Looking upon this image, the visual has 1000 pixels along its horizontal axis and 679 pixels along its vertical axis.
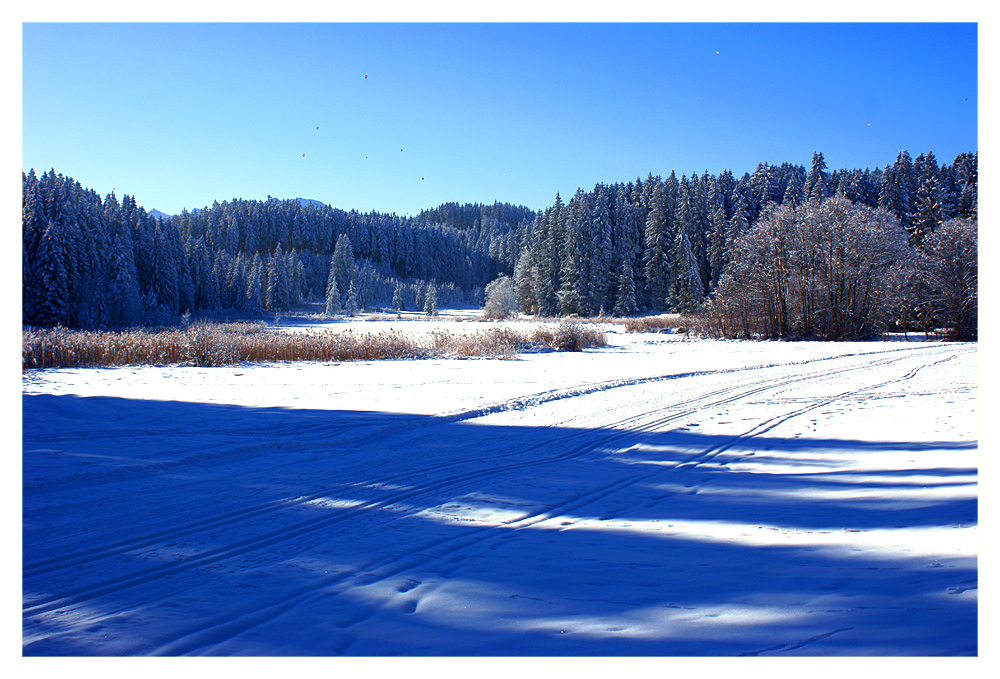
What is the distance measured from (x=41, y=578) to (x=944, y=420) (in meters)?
9.52

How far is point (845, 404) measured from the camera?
30.7ft

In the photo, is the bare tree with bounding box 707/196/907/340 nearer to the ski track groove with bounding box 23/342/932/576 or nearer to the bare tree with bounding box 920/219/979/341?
the bare tree with bounding box 920/219/979/341

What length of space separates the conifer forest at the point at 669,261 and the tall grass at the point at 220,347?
15432 mm

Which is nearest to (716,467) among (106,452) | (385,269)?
(106,452)

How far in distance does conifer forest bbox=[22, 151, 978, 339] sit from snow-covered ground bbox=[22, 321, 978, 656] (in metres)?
5.54

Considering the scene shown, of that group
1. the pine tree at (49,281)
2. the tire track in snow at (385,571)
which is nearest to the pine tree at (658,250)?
the pine tree at (49,281)

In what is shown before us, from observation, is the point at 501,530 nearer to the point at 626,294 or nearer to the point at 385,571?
the point at 385,571

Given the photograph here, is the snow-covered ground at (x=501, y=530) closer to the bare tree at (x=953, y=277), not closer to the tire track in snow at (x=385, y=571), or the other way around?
the tire track in snow at (x=385, y=571)

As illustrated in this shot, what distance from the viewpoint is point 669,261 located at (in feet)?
198

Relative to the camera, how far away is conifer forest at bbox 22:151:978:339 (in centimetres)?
2911

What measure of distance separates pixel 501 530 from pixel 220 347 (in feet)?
48.2

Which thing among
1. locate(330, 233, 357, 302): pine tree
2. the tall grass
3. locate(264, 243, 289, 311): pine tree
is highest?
locate(330, 233, 357, 302): pine tree

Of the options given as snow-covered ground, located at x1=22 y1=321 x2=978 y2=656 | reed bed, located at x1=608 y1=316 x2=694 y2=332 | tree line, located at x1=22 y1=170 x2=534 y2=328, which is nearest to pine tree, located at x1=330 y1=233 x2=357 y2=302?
tree line, located at x1=22 y1=170 x2=534 y2=328
